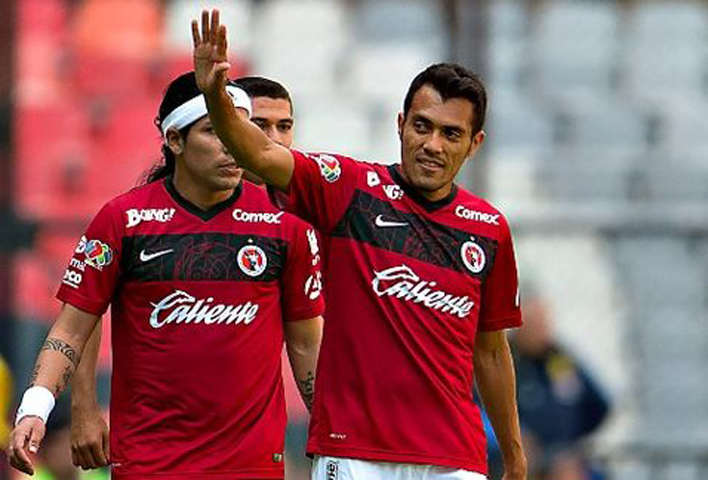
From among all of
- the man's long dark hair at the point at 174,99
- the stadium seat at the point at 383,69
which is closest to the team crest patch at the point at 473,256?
the man's long dark hair at the point at 174,99

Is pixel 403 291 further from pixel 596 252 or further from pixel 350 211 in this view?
pixel 596 252

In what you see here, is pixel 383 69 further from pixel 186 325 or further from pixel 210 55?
pixel 210 55

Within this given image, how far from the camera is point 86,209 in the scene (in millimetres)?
12203

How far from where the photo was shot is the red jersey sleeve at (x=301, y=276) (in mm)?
6051

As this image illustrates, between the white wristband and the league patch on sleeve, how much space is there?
0.41 m

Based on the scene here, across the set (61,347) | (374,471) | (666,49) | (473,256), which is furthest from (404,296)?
(666,49)

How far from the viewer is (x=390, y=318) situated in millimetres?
5621

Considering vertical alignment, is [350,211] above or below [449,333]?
above

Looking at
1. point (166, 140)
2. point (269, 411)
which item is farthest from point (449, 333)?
point (166, 140)

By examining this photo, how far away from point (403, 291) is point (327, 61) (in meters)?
7.52

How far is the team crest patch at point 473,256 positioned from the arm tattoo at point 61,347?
122 cm

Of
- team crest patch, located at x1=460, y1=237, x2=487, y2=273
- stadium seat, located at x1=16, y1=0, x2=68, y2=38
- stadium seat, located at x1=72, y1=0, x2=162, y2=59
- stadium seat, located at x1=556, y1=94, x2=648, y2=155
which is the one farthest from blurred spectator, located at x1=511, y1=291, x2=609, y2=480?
team crest patch, located at x1=460, y1=237, x2=487, y2=273

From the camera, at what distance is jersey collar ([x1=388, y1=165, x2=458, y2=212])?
5.75m

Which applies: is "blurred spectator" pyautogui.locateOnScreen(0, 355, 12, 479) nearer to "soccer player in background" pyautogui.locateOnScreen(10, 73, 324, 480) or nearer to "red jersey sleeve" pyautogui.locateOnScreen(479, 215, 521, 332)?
"soccer player in background" pyautogui.locateOnScreen(10, 73, 324, 480)
